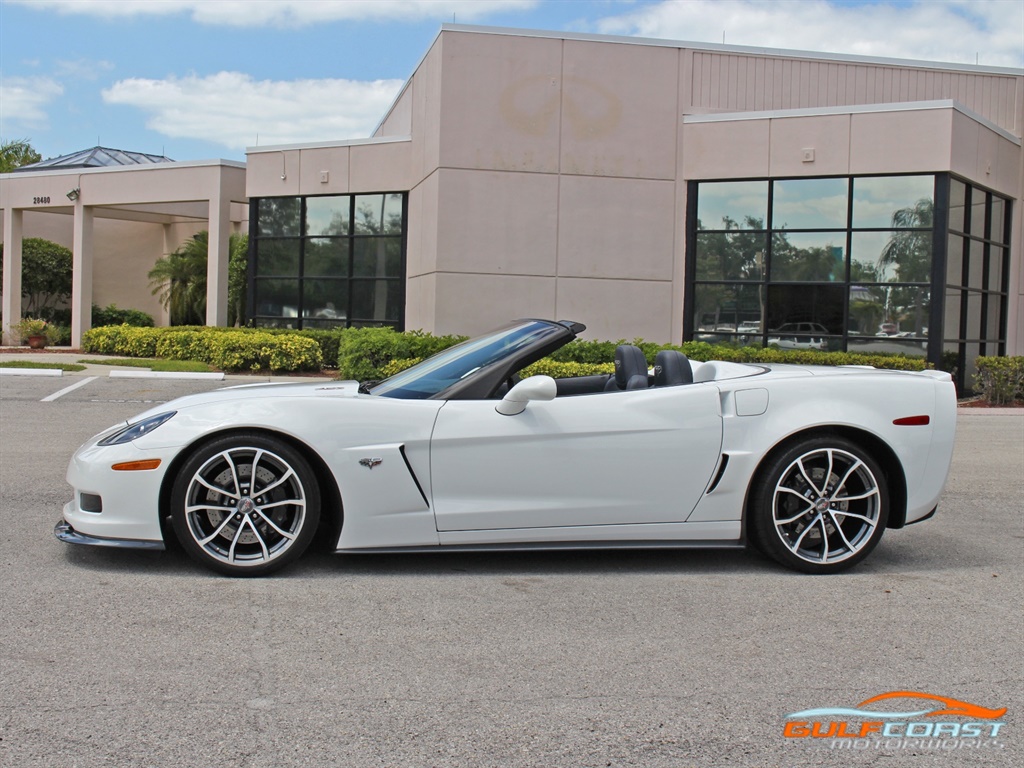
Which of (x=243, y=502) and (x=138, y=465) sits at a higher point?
(x=138, y=465)

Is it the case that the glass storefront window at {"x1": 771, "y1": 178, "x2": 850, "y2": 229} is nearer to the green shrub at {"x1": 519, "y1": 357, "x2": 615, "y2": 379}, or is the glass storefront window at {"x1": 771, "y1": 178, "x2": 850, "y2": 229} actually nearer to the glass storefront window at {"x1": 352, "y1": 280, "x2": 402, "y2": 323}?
the green shrub at {"x1": 519, "y1": 357, "x2": 615, "y2": 379}

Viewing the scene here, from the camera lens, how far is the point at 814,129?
57.6 ft

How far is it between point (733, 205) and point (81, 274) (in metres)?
18.1

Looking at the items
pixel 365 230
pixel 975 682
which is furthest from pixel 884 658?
pixel 365 230

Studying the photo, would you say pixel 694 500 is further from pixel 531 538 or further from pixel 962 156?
pixel 962 156

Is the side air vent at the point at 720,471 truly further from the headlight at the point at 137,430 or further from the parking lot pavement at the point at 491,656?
the headlight at the point at 137,430

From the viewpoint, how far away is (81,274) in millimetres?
27469

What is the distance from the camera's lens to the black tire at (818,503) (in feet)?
16.9

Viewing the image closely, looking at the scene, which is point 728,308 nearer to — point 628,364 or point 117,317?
point 628,364

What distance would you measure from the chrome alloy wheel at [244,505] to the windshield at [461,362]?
710 mm

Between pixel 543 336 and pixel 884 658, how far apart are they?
7.58 feet

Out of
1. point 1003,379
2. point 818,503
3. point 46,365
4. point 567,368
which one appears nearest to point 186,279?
point 46,365

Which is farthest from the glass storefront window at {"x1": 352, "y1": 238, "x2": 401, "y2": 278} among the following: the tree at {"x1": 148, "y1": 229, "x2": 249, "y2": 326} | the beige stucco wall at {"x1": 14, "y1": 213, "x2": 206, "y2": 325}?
the beige stucco wall at {"x1": 14, "y1": 213, "x2": 206, "y2": 325}

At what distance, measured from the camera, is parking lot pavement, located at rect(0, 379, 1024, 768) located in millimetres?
3096
